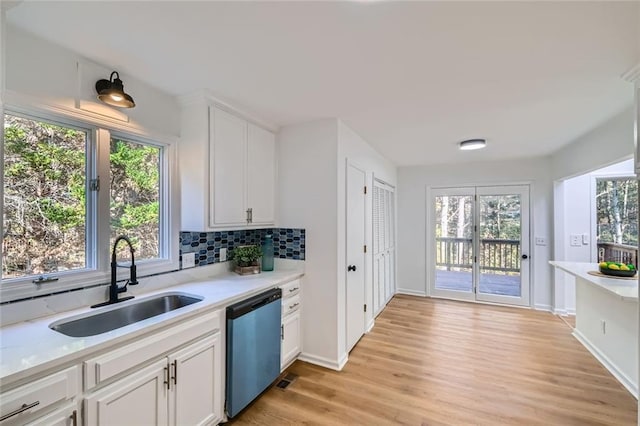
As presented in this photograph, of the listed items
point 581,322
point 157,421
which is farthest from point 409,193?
point 157,421

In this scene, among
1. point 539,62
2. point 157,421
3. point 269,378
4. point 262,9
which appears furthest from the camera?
point 269,378

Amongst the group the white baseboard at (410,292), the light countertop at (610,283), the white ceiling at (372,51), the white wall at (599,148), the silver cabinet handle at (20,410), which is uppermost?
the white ceiling at (372,51)

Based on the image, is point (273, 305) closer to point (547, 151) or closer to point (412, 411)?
point (412, 411)

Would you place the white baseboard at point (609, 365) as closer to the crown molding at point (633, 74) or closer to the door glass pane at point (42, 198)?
the crown molding at point (633, 74)

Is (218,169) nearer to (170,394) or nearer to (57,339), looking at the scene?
(57,339)

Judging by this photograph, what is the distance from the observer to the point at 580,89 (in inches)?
79.2

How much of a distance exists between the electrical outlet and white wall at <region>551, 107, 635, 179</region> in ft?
12.7

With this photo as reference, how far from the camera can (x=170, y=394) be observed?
1.55 metres

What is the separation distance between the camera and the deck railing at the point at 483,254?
4.49m

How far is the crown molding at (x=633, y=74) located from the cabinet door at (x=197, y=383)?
306 cm

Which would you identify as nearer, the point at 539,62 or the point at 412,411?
the point at 539,62

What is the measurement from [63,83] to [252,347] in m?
2.11

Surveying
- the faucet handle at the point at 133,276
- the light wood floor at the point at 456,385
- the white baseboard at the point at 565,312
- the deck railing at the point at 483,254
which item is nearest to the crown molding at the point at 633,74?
the light wood floor at the point at 456,385

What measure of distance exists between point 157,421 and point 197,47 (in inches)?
81.9
